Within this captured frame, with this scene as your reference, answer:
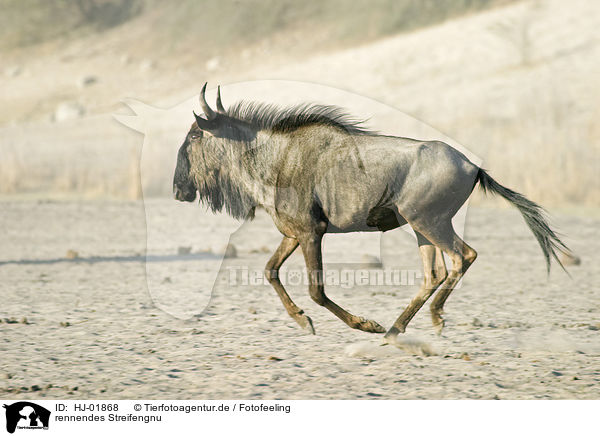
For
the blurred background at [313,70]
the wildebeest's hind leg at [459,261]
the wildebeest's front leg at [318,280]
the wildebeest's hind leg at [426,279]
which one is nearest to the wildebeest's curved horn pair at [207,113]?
the wildebeest's front leg at [318,280]

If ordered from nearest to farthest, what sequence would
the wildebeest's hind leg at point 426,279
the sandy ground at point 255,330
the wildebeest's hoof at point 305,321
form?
1. the sandy ground at point 255,330
2. the wildebeest's hind leg at point 426,279
3. the wildebeest's hoof at point 305,321

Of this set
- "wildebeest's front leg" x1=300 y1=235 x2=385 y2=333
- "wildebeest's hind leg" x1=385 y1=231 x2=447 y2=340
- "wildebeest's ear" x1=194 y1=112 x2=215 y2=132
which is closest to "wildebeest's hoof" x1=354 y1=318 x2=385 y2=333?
"wildebeest's front leg" x1=300 y1=235 x2=385 y2=333

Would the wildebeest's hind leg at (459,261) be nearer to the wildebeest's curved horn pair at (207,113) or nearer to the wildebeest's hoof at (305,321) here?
the wildebeest's hoof at (305,321)

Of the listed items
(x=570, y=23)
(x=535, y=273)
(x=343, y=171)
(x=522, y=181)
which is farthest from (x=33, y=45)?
(x=343, y=171)

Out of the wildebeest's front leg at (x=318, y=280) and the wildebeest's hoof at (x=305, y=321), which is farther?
the wildebeest's hoof at (x=305, y=321)

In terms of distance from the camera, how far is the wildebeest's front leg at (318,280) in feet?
20.5

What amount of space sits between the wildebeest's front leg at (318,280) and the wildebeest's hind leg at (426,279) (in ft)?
0.49

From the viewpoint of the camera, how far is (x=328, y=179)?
20.6 feet

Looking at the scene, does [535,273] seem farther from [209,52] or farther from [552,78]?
[209,52]

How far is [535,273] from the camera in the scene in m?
10.5

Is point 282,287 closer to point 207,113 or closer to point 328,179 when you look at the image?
point 328,179

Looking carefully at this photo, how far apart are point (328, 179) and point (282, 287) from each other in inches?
36.7
